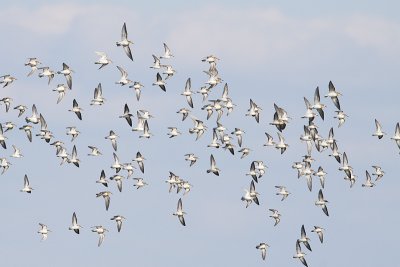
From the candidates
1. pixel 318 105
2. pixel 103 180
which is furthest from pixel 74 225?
pixel 318 105

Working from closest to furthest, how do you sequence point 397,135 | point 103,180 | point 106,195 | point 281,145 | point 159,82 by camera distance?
point 159,82 → point 103,180 → point 281,145 → point 397,135 → point 106,195

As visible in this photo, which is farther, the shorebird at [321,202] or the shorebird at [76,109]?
the shorebird at [321,202]

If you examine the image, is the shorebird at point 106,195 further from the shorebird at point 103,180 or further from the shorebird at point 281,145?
the shorebird at point 281,145

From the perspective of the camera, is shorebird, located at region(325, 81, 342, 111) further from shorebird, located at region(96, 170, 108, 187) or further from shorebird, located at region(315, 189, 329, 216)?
shorebird, located at region(96, 170, 108, 187)

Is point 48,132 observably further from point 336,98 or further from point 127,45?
point 336,98

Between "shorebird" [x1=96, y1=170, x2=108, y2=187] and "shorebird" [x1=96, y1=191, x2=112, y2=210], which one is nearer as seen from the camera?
"shorebird" [x1=96, y1=170, x2=108, y2=187]

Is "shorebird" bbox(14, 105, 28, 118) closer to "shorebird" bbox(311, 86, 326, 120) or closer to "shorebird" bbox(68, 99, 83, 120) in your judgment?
"shorebird" bbox(68, 99, 83, 120)

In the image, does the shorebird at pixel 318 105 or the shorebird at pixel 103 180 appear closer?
the shorebird at pixel 318 105

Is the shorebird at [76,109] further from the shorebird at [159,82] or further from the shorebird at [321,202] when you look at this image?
the shorebird at [321,202]

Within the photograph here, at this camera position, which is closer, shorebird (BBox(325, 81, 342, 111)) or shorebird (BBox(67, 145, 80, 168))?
shorebird (BBox(325, 81, 342, 111))

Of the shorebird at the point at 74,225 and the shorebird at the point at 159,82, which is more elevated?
the shorebird at the point at 159,82

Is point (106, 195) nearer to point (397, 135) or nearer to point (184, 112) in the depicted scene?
point (184, 112)

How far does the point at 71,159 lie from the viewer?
162375 mm

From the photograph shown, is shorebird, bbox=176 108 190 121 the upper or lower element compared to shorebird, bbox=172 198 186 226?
upper
